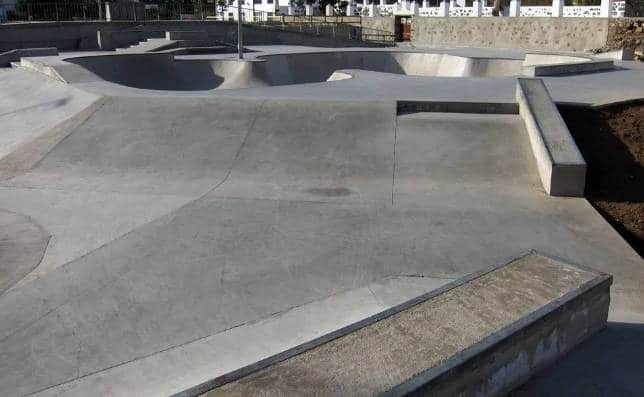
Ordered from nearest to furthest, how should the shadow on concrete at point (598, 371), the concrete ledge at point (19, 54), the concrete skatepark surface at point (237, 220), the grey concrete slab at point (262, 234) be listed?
the shadow on concrete at point (598, 371)
the concrete skatepark surface at point (237, 220)
the grey concrete slab at point (262, 234)
the concrete ledge at point (19, 54)

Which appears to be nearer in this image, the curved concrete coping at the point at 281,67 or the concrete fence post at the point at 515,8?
the curved concrete coping at the point at 281,67

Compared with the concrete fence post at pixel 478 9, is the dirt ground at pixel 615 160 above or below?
below

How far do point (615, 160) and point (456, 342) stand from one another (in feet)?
21.0

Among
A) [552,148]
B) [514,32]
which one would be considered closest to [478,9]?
[514,32]

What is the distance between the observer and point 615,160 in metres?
8.53

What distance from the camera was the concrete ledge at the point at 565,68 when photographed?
1545 cm

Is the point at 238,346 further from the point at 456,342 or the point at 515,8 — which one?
the point at 515,8

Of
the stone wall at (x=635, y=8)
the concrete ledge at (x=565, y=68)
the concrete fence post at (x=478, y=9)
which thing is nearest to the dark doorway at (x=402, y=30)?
the concrete fence post at (x=478, y=9)

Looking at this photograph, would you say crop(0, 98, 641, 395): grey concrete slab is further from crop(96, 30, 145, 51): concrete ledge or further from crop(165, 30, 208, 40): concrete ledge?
crop(165, 30, 208, 40): concrete ledge

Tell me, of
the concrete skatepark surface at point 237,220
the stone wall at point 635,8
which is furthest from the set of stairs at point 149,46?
the stone wall at point 635,8

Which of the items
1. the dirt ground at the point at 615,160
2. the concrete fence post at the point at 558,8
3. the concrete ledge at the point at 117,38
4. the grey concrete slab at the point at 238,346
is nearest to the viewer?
the grey concrete slab at the point at 238,346

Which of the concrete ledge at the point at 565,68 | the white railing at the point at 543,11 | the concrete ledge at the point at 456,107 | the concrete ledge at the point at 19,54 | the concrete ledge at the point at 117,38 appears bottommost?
the concrete ledge at the point at 456,107

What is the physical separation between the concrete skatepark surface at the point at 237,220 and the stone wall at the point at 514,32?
1695cm

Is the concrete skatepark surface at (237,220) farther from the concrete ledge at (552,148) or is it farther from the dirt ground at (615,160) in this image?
the dirt ground at (615,160)
